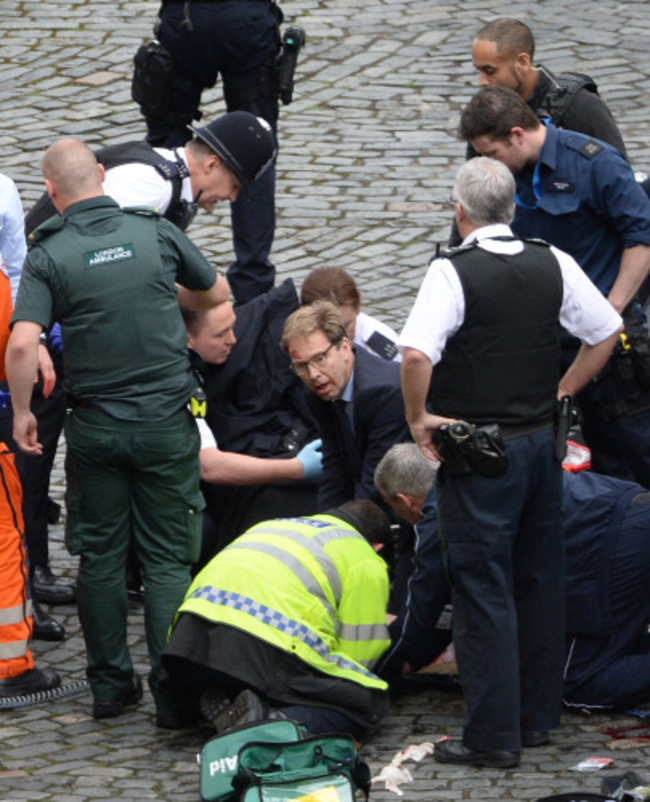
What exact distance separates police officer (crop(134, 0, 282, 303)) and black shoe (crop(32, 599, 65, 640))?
9.08 ft

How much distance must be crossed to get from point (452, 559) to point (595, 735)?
2.61 ft

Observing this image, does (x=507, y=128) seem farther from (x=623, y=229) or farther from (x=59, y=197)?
(x=59, y=197)

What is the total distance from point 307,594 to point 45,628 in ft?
4.56

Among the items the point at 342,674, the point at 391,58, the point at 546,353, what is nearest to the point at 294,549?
the point at 342,674

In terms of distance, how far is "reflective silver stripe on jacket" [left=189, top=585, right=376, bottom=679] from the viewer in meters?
5.92

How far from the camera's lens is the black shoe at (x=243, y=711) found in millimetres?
5781

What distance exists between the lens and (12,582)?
647 centimetres

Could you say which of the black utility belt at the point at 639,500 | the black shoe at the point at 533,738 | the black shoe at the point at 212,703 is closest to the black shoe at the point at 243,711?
the black shoe at the point at 212,703

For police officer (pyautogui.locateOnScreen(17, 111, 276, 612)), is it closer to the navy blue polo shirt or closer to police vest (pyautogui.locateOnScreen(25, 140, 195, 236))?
police vest (pyautogui.locateOnScreen(25, 140, 195, 236))

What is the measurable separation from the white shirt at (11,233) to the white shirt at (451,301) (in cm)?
182

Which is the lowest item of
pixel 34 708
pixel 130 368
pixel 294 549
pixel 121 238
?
pixel 34 708

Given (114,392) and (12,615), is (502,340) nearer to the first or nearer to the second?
(114,392)

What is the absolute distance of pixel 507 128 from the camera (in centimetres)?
686

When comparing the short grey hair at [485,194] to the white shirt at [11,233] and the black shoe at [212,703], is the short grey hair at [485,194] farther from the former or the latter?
the white shirt at [11,233]
